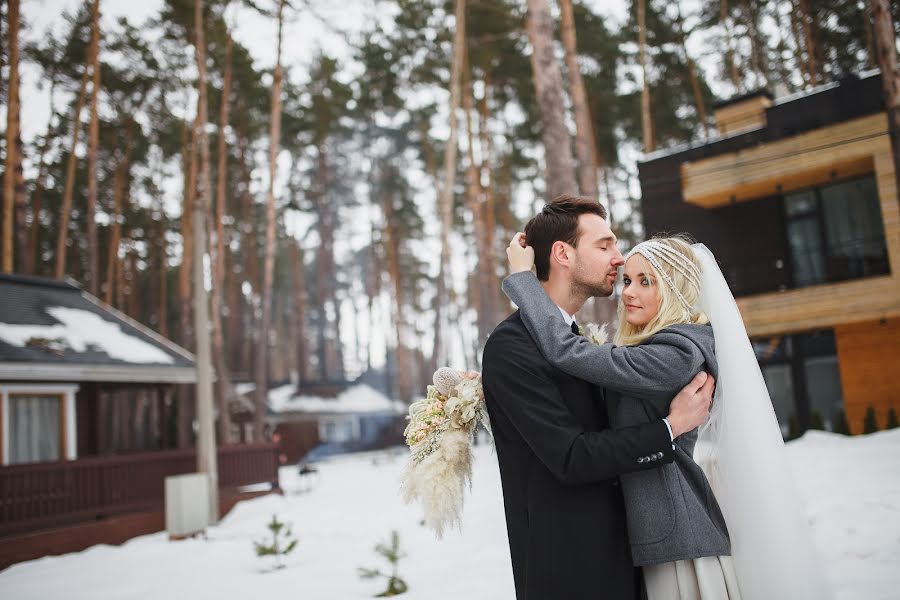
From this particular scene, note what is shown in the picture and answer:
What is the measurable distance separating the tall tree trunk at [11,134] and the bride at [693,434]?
20.6 meters

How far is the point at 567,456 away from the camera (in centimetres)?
223

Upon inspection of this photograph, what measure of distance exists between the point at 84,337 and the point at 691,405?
16465 millimetres

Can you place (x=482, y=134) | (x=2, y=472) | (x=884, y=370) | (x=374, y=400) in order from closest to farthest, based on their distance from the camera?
(x=2, y=472), (x=884, y=370), (x=482, y=134), (x=374, y=400)

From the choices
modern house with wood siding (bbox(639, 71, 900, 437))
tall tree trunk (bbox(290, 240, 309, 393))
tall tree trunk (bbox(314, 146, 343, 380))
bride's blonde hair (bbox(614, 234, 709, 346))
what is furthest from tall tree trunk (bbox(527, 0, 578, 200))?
tall tree trunk (bbox(290, 240, 309, 393))

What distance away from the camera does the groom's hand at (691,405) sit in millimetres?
2395

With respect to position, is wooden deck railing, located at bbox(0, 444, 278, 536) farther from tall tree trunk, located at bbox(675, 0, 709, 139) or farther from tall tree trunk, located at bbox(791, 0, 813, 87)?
tall tree trunk, located at bbox(791, 0, 813, 87)

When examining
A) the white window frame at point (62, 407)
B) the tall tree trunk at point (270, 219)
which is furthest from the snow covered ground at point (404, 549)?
the tall tree trunk at point (270, 219)

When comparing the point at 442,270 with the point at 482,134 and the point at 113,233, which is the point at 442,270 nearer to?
the point at 482,134

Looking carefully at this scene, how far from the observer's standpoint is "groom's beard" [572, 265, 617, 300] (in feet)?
8.77

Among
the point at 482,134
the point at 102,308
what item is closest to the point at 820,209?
the point at 482,134

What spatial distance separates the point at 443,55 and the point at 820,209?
49.1ft

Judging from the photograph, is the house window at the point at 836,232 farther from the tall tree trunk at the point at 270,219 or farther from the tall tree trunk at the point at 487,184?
the tall tree trunk at the point at 270,219

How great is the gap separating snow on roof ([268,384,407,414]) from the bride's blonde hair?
119 feet

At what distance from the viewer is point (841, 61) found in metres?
25.1
